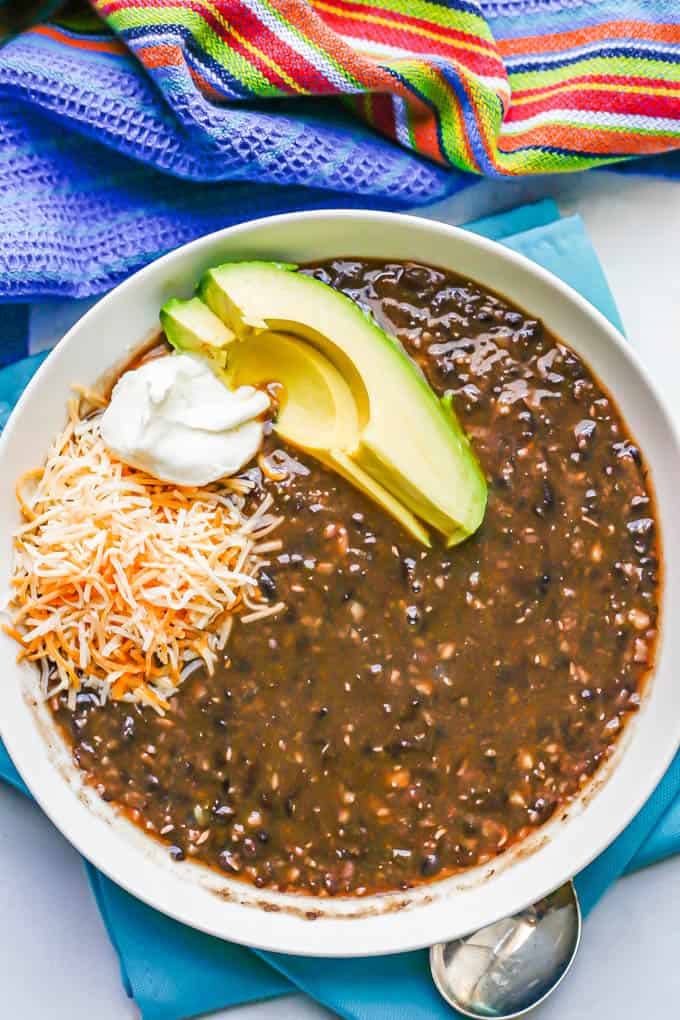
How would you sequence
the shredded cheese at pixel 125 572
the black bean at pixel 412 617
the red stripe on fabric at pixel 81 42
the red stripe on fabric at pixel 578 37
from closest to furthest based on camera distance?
1. the shredded cheese at pixel 125 572
2. the black bean at pixel 412 617
3. the red stripe on fabric at pixel 81 42
4. the red stripe on fabric at pixel 578 37

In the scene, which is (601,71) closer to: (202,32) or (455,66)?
(455,66)

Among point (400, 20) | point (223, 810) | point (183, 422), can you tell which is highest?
point (400, 20)

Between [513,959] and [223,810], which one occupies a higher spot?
[223,810]

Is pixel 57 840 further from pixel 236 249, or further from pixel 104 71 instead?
pixel 104 71

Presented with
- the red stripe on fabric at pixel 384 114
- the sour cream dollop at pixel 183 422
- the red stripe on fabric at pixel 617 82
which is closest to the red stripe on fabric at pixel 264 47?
the red stripe on fabric at pixel 384 114

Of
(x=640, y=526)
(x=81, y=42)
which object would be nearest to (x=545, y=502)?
(x=640, y=526)

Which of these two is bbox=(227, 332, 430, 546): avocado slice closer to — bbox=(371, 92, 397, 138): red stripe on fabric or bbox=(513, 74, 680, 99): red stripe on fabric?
bbox=(371, 92, 397, 138): red stripe on fabric

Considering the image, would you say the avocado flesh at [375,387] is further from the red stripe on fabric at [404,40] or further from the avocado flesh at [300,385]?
the red stripe on fabric at [404,40]
